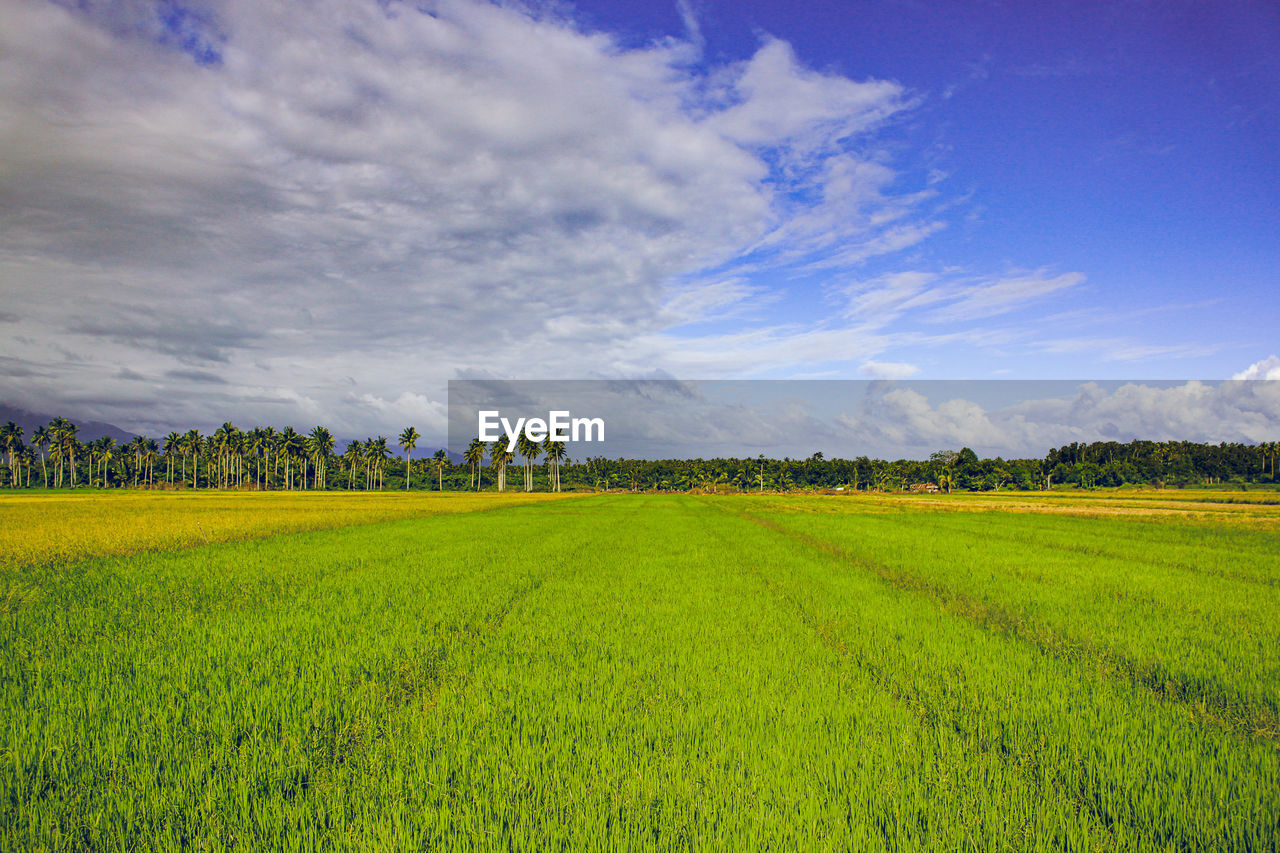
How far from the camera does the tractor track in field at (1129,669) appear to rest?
19.9ft

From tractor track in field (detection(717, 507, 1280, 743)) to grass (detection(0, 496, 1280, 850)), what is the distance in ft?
0.18

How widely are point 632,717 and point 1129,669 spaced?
7.02 meters

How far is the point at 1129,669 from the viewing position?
25.7 feet

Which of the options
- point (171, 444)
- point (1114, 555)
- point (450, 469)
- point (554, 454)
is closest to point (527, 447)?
point (554, 454)

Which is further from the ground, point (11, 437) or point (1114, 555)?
point (11, 437)

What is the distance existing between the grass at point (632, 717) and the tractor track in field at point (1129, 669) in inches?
2.2

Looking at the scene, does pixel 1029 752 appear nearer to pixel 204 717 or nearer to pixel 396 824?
Result: pixel 396 824

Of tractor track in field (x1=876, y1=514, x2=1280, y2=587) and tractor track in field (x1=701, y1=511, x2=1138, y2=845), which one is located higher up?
tractor track in field (x1=701, y1=511, x2=1138, y2=845)

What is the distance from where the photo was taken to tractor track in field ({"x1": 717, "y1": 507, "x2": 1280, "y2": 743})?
607 cm

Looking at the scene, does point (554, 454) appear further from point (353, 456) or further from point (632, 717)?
point (632, 717)

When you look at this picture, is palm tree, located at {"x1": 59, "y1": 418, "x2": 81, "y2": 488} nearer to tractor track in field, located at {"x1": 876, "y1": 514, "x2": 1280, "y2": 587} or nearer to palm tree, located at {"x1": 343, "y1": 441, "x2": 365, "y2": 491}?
palm tree, located at {"x1": 343, "y1": 441, "x2": 365, "y2": 491}

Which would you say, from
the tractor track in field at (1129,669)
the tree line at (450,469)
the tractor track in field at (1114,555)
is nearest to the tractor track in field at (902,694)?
the tractor track in field at (1129,669)

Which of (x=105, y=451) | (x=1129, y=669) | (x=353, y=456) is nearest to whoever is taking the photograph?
(x=1129, y=669)

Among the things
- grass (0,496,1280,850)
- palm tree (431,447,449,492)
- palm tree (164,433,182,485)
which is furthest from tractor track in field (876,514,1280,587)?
palm tree (164,433,182,485)
